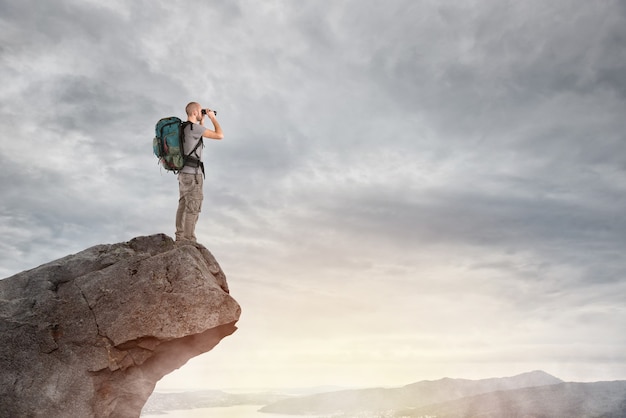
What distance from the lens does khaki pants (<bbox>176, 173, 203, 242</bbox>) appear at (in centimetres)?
2114

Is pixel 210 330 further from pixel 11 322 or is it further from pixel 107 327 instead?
pixel 11 322

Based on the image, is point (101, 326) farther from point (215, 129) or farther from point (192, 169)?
point (215, 129)

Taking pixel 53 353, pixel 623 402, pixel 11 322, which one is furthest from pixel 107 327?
pixel 623 402

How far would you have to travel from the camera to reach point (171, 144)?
20.7 meters

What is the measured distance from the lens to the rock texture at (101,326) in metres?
17.5

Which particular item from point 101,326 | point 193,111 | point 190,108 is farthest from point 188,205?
point 101,326

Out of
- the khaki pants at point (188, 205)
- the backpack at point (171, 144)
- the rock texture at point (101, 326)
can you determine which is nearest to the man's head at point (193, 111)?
the backpack at point (171, 144)

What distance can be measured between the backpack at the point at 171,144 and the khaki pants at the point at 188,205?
0.59 meters

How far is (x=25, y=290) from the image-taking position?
1959 centimetres

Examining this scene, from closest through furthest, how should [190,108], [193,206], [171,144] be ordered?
[171,144]
[190,108]
[193,206]

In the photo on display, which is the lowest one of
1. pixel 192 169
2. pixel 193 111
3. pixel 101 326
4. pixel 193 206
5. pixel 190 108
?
pixel 101 326

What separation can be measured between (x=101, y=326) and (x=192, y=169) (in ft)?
23.9

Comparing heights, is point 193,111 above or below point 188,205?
above

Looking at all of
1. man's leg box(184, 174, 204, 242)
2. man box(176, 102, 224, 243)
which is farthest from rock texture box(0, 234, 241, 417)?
man box(176, 102, 224, 243)
